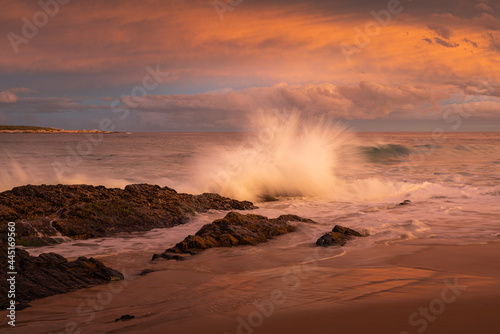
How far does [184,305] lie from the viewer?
3.86m

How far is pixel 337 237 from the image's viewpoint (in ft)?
21.7

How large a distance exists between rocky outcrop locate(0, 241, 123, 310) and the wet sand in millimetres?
158

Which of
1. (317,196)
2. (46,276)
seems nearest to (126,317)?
(46,276)

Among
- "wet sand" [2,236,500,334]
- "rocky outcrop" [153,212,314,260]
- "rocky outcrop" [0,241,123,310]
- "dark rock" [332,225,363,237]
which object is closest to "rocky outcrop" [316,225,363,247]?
"dark rock" [332,225,363,237]

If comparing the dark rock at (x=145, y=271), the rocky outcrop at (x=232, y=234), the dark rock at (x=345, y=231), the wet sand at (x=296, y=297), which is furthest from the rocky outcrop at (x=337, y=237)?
the dark rock at (x=145, y=271)

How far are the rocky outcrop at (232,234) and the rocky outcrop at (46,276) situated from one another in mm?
1165

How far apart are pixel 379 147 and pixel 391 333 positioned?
125 ft

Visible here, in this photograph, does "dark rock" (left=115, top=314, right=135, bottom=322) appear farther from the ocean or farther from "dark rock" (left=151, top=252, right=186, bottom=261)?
the ocean

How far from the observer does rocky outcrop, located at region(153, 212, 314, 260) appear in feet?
20.2

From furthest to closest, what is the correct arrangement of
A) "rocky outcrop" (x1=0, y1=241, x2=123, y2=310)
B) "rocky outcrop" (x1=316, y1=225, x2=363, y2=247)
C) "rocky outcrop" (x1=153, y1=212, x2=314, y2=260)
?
"rocky outcrop" (x1=316, y1=225, x2=363, y2=247), "rocky outcrop" (x1=153, y1=212, x2=314, y2=260), "rocky outcrop" (x1=0, y1=241, x2=123, y2=310)

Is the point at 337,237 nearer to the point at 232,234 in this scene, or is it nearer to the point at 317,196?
the point at 232,234

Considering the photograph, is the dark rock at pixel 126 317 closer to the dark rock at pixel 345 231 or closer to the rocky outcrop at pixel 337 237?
the rocky outcrop at pixel 337 237

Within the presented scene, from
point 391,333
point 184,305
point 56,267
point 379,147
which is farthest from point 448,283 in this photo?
point 379,147

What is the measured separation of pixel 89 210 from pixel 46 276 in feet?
12.0
